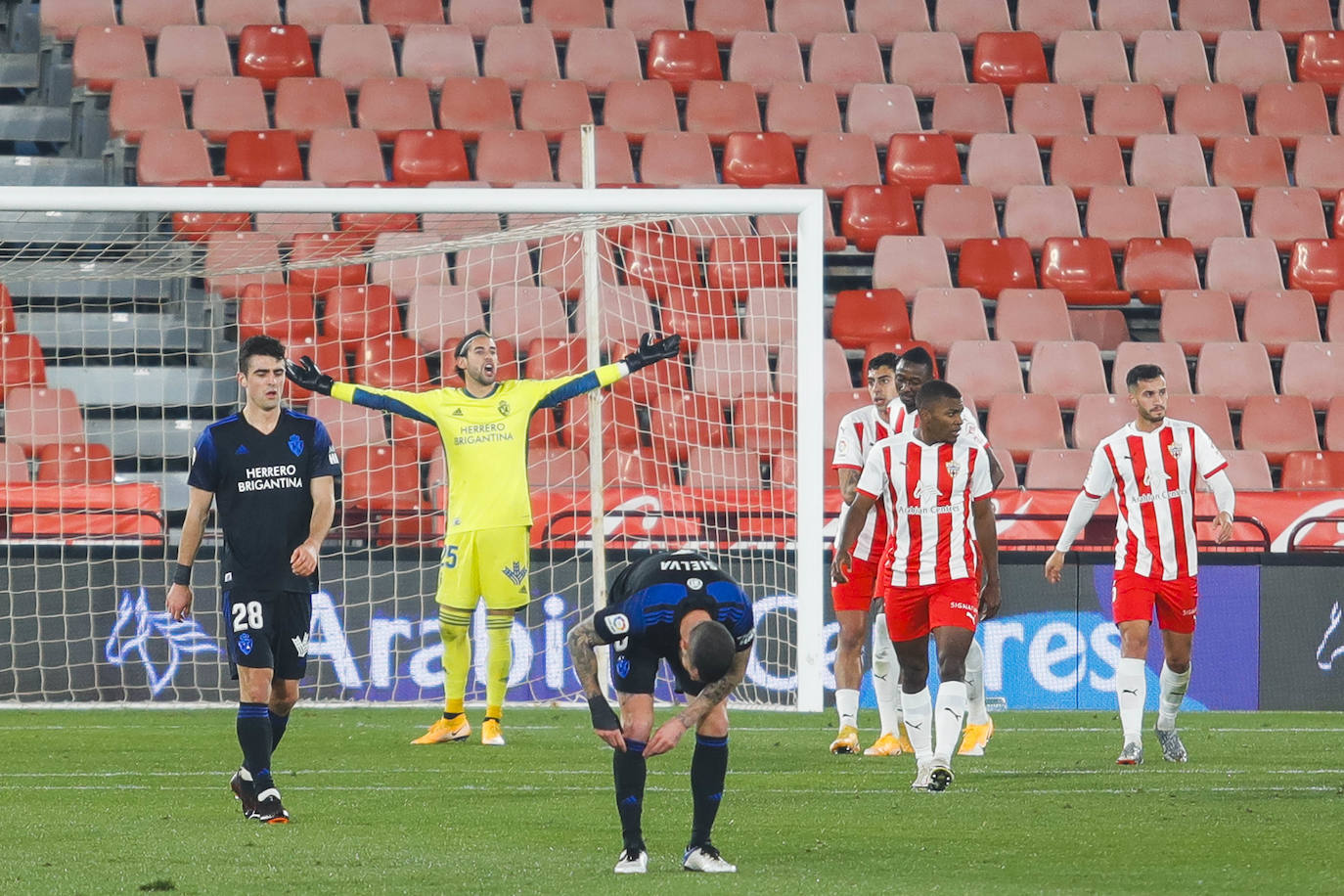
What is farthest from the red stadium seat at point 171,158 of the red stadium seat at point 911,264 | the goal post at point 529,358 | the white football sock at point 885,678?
the white football sock at point 885,678

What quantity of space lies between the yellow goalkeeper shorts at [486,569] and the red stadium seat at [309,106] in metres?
7.34

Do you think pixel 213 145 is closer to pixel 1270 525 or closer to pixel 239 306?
pixel 239 306

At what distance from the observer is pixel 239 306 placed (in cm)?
1428

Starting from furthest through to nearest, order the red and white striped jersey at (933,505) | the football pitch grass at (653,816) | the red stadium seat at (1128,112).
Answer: the red stadium seat at (1128,112) < the red and white striped jersey at (933,505) < the football pitch grass at (653,816)

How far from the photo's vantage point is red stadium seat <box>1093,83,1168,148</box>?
18078 mm

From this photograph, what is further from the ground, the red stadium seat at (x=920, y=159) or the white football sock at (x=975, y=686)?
the red stadium seat at (x=920, y=159)

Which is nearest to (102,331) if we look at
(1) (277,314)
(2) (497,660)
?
(1) (277,314)

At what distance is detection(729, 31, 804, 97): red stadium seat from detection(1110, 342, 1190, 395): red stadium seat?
4287 millimetres

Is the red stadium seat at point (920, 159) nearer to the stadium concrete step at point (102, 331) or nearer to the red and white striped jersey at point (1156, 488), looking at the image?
the stadium concrete step at point (102, 331)

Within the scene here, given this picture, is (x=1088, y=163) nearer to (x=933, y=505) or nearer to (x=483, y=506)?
(x=483, y=506)

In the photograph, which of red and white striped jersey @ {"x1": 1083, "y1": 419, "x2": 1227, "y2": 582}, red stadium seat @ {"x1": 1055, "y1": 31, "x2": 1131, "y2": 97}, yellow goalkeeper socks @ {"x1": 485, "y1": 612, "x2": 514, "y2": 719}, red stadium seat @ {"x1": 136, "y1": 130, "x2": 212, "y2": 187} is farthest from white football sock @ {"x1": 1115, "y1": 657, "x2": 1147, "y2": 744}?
red stadium seat @ {"x1": 1055, "y1": 31, "x2": 1131, "y2": 97}

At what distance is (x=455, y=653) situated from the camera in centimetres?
1003

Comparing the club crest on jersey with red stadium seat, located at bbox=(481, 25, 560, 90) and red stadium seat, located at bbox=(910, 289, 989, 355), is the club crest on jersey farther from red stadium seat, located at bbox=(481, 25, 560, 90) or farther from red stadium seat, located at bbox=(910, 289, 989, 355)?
red stadium seat, located at bbox=(481, 25, 560, 90)

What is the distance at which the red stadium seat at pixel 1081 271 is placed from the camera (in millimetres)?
16547
